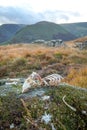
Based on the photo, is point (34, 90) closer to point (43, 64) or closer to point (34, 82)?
point (34, 82)

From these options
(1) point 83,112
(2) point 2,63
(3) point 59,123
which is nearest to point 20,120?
(3) point 59,123

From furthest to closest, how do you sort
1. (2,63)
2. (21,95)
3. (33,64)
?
(2,63) → (33,64) → (21,95)

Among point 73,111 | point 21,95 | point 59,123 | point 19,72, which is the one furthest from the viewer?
point 19,72

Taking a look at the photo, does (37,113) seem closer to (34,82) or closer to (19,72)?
(34,82)

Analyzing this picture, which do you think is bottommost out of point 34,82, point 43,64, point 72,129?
point 43,64

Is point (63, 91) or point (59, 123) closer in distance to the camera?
point (59, 123)

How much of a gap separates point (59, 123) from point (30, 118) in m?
0.37

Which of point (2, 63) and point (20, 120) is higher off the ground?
point (20, 120)

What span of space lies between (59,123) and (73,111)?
14.4 inches

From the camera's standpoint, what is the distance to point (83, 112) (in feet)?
14.9

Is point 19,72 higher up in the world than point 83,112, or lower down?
lower down

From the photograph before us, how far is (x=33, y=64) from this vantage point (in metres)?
19.2

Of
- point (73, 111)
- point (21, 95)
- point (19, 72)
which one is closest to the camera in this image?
point (73, 111)

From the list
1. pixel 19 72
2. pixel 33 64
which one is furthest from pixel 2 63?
pixel 19 72
